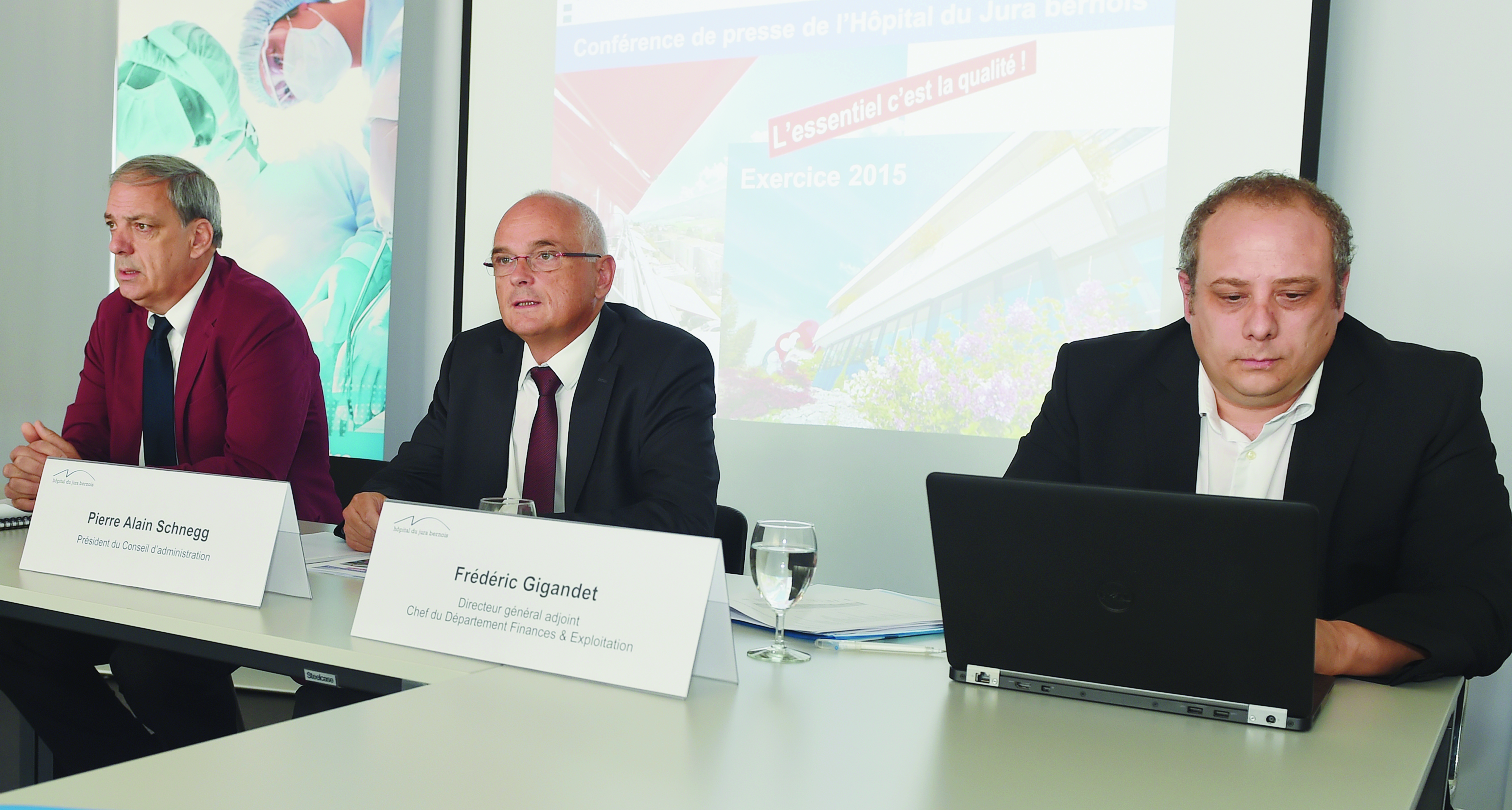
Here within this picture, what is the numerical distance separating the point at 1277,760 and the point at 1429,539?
746 millimetres

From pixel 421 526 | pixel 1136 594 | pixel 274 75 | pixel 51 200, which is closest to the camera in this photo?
pixel 1136 594

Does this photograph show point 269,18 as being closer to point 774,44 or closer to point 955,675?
point 774,44

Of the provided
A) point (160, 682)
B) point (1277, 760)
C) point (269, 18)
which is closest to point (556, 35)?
point (269, 18)

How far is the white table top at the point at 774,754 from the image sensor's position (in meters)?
0.94

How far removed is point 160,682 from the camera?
6.66 feet

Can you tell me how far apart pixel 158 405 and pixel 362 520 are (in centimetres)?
101

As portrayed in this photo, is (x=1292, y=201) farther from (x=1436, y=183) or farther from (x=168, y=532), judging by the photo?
(x=168, y=532)

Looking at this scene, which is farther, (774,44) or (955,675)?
(774,44)

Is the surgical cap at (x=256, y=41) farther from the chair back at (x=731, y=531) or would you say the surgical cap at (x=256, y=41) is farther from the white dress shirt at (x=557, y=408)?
the chair back at (x=731, y=531)

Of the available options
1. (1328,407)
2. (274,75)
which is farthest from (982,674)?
(274,75)

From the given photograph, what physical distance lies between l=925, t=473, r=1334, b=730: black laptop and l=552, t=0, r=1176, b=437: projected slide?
1.89 meters

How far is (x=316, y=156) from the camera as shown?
399 centimetres

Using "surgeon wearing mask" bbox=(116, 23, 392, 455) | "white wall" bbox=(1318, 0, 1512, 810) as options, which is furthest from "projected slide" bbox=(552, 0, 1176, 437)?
"surgeon wearing mask" bbox=(116, 23, 392, 455)

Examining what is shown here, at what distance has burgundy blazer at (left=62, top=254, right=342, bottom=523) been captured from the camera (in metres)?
2.58
